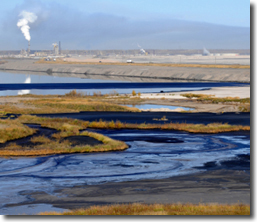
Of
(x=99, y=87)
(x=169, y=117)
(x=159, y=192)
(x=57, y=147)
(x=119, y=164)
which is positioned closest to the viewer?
(x=159, y=192)

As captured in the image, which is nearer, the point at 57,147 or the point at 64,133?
the point at 57,147

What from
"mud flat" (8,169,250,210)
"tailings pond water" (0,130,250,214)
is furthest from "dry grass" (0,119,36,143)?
"mud flat" (8,169,250,210)

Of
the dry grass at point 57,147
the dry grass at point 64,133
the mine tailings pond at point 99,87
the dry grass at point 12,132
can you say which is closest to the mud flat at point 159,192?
the dry grass at point 57,147

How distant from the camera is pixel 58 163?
97.7 feet

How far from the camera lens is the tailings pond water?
23.2 m

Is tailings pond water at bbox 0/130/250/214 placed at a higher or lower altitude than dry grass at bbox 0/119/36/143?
lower

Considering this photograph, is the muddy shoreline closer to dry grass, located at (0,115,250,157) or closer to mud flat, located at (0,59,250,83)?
dry grass, located at (0,115,250,157)

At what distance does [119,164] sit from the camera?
29.4m

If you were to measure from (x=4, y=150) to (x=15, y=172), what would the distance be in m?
6.89

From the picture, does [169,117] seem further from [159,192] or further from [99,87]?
[99,87]

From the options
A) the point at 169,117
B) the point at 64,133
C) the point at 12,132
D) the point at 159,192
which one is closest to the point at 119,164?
the point at 159,192

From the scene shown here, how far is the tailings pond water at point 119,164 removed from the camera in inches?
915

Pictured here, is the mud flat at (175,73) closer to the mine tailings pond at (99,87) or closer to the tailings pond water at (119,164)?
the mine tailings pond at (99,87)

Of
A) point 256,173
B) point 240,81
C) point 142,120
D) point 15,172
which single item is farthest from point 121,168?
point 240,81
